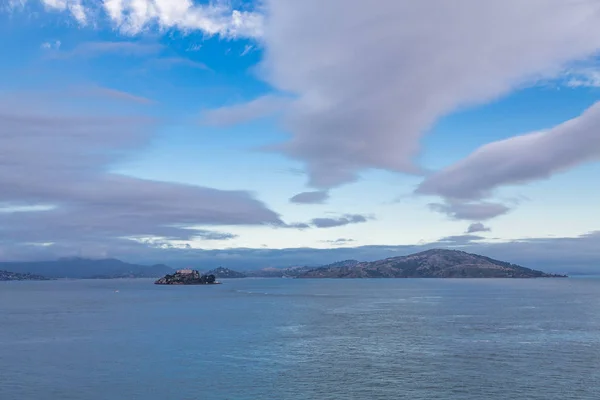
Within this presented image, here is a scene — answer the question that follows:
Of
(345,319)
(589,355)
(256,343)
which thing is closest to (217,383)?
(256,343)

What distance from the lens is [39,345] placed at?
103 m

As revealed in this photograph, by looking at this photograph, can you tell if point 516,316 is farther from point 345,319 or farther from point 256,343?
point 256,343

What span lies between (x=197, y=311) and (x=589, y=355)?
129m

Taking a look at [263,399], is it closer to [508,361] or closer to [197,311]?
[508,361]

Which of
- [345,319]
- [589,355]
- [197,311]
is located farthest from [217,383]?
[197,311]

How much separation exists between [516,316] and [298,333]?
75.9 m

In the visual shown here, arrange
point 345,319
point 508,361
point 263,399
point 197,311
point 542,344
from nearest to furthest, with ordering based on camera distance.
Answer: point 263,399
point 508,361
point 542,344
point 345,319
point 197,311

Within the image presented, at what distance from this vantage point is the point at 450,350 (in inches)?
3627

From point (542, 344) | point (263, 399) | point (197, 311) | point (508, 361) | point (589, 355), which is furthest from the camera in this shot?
point (197, 311)

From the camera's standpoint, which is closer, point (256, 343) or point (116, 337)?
point (256, 343)

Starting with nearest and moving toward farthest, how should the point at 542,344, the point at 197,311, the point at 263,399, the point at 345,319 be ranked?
the point at 263,399 → the point at 542,344 → the point at 345,319 → the point at 197,311

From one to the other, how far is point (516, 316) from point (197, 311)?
107966mm

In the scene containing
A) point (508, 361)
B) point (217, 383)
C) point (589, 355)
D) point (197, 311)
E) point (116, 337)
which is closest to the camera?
point (217, 383)

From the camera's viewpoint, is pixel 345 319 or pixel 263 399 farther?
pixel 345 319
